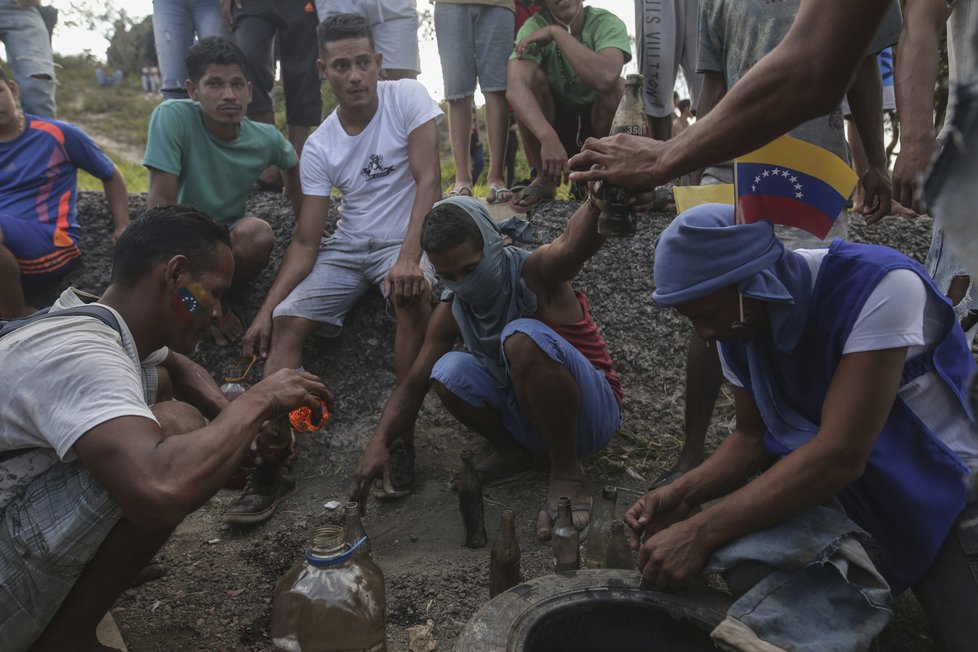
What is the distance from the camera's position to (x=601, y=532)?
9.27 feet

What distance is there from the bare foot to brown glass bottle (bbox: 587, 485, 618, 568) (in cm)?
38

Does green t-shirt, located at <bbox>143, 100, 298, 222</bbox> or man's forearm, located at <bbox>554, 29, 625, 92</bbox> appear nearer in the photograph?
green t-shirt, located at <bbox>143, 100, 298, 222</bbox>

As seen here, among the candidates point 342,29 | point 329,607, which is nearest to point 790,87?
point 329,607

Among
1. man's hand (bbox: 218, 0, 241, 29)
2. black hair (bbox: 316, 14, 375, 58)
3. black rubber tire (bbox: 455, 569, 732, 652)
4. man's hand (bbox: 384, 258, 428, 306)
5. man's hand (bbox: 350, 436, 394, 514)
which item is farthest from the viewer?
man's hand (bbox: 218, 0, 241, 29)

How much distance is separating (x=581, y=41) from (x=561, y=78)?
264 millimetres

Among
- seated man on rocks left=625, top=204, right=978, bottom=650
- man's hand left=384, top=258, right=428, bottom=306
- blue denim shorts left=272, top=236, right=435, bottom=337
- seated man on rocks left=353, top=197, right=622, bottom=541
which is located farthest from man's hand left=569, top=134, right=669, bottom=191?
blue denim shorts left=272, top=236, right=435, bottom=337

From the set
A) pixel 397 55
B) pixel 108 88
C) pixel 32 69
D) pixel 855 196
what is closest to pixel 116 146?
pixel 108 88

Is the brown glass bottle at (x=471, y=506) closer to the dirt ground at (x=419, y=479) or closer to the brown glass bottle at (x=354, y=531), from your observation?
the dirt ground at (x=419, y=479)

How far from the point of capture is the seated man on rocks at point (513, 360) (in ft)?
10.8

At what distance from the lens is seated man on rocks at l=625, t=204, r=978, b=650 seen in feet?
6.57

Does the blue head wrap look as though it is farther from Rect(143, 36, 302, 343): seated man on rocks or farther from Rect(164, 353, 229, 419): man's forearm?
Rect(143, 36, 302, 343): seated man on rocks

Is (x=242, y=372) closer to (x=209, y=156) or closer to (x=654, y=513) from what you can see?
(x=209, y=156)

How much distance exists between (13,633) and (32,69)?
186 inches

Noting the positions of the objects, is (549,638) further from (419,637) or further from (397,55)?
(397,55)
